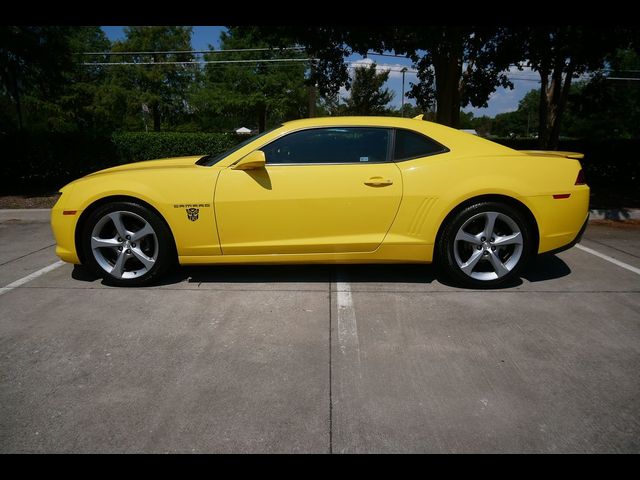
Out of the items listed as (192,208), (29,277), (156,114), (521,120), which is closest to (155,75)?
(156,114)

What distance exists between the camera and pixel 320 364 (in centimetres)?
252

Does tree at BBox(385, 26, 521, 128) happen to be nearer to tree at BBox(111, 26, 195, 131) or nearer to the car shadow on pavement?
the car shadow on pavement

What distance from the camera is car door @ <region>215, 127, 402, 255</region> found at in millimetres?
3451

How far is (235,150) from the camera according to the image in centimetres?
367

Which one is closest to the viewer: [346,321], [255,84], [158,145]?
[346,321]

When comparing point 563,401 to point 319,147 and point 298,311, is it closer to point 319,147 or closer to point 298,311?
point 298,311

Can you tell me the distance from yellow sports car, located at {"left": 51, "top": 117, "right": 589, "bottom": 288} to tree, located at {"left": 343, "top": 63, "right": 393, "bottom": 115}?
40.5 m

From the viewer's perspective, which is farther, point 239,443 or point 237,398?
point 237,398

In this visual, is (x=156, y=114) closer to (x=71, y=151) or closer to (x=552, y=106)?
(x=71, y=151)

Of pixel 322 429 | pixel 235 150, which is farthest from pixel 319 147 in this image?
pixel 322 429

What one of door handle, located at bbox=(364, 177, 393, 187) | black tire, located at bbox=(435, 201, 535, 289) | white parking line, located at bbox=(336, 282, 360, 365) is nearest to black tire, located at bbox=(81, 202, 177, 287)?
white parking line, located at bbox=(336, 282, 360, 365)

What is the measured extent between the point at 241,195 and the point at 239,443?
6.83 ft

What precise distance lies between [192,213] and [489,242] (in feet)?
8.48

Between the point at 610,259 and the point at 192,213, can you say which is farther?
the point at 610,259
